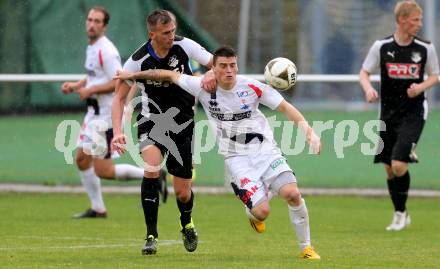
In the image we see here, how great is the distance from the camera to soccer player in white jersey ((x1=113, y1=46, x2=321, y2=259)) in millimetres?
9352

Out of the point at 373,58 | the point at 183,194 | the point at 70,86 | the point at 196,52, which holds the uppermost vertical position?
the point at 196,52

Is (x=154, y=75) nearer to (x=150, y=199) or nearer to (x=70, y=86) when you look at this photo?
(x=150, y=199)

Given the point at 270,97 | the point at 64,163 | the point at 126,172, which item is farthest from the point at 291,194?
the point at 64,163

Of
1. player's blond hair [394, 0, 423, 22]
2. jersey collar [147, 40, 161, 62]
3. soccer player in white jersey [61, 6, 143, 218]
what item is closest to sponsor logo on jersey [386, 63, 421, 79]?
player's blond hair [394, 0, 423, 22]

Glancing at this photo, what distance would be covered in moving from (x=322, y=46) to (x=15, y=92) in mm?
4590

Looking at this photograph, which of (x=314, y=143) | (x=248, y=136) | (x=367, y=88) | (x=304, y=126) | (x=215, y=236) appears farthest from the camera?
(x=367, y=88)

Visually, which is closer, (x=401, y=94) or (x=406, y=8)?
(x=406, y=8)

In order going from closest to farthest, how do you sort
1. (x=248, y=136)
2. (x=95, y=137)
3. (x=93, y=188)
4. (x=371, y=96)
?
(x=248, y=136) < (x=371, y=96) < (x=95, y=137) < (x=93, y=188)

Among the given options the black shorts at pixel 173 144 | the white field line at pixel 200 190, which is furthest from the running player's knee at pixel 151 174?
the white field line at pixel 200 190

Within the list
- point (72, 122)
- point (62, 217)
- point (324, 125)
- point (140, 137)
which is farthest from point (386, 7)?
point (140, 137)

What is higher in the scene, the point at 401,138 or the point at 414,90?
the point at 414,90

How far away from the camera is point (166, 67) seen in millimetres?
10008

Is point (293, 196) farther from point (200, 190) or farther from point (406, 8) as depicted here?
point (200, 190)

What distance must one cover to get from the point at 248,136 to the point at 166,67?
986 millimetres
